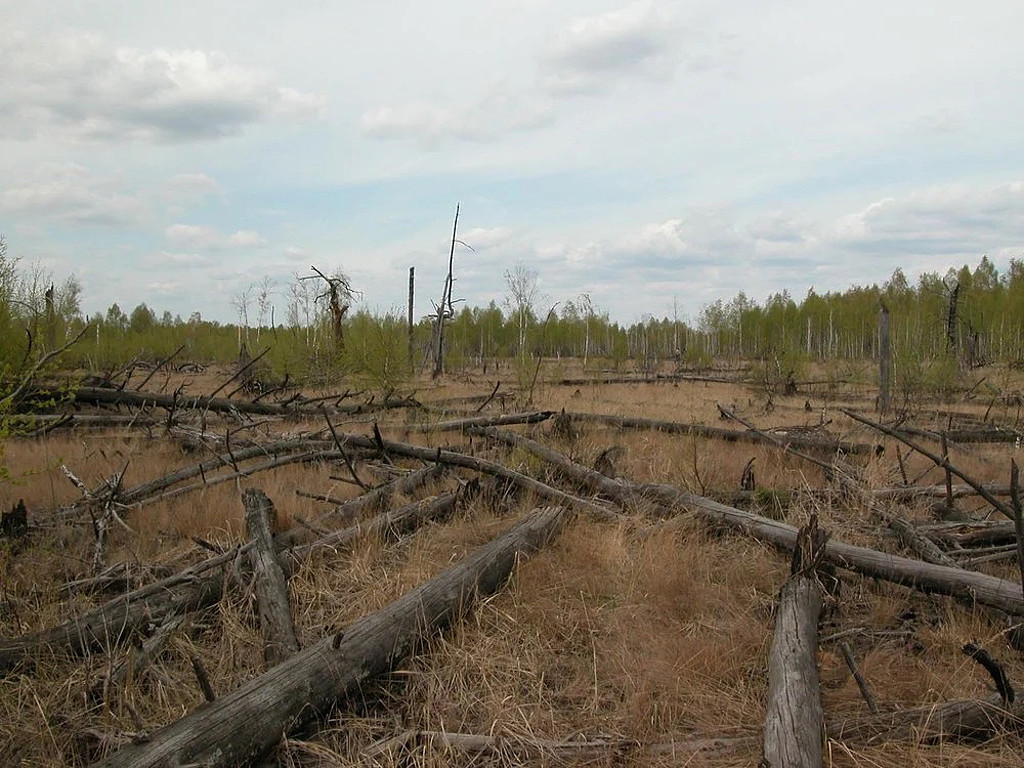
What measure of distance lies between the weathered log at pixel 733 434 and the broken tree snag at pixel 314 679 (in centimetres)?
418

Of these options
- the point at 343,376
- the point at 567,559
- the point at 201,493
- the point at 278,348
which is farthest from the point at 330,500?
the point at 278,348

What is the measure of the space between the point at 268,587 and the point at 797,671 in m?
2.73

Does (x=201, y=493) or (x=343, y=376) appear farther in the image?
(x=343, y=376)

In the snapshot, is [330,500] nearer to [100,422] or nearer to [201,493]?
[201,493]

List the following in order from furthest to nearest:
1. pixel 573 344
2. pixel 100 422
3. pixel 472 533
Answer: pixel 573 344, pixel 100 422, pixel 472 533

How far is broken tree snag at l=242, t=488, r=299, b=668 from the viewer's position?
11.7 ft

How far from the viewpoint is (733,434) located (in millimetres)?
9297

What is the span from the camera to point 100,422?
9.62 meters

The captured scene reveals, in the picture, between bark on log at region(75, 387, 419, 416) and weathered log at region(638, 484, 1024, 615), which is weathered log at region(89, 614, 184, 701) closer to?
weathered log at region(638, 484, 1024, 615)

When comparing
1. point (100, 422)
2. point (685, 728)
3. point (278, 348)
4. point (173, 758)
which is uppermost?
point (278, 348)

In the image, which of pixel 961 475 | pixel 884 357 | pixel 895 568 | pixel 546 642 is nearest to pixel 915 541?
pixel 895 568

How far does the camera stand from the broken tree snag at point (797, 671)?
2.54 m

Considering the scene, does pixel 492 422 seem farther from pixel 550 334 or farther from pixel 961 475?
pixel 550 334

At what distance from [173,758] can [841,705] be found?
9.20ft
